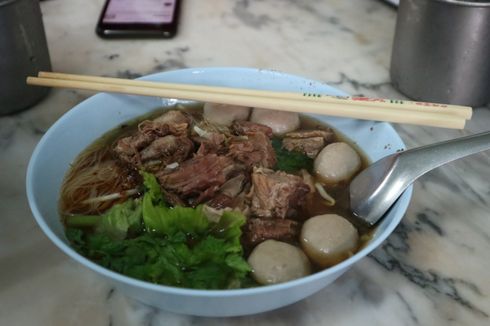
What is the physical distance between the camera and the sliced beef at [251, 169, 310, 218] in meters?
1.00

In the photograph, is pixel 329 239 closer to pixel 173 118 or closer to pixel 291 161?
pixel 291 161

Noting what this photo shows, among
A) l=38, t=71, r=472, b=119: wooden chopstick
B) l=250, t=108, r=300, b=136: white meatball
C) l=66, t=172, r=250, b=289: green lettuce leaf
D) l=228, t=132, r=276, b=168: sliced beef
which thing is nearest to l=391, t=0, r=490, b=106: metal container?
l=38, t=71, r=472, b=119: wooden chopstick

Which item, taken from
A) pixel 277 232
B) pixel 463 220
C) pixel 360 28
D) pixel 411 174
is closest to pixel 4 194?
pixel 277 232

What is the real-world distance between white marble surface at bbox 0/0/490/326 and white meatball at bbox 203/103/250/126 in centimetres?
39

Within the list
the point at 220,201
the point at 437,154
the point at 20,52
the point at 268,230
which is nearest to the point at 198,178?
the point at 220,201

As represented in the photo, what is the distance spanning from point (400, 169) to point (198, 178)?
1.12ft

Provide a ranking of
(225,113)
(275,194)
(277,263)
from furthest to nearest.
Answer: (225,113) < (275,194) < (277,263)

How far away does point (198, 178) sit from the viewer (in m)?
1.02

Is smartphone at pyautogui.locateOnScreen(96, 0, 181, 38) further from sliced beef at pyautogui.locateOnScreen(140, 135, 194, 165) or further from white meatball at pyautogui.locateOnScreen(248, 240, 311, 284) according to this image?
white meatball at pyautogui.locateOnScreen(248, 240, 311, 284)

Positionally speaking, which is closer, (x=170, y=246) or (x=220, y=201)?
(x=170, y=246)

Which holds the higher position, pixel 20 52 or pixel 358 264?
pixel 20 52

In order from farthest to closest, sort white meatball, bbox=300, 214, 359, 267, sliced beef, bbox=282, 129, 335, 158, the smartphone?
the smartphone → sliced beef, bbox=282, 129, 335, 158 → white meatball, bbox=300, 214, 359, 267

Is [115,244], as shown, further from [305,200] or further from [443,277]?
[443,277]

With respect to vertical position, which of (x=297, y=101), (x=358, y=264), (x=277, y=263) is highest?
(x=297, y=101)
